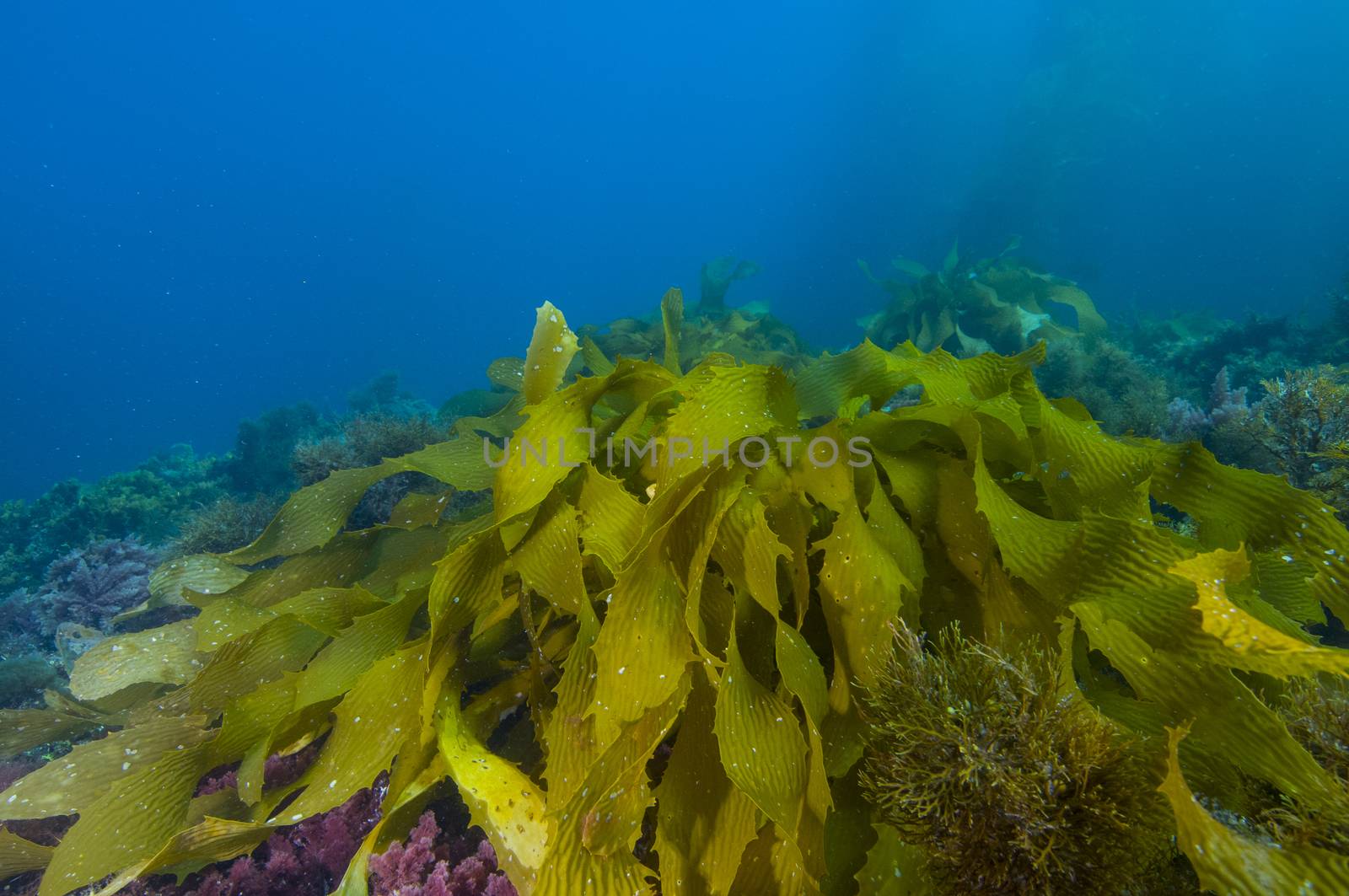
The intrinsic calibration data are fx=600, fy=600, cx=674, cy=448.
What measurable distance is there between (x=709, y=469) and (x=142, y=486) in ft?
24.2

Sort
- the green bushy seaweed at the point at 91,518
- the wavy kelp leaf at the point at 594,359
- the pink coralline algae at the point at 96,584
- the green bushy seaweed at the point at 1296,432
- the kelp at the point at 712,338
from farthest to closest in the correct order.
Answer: the green bushy seaweed at the point at 91,518, the kelp at the point at 712,338, the pink coralline algae at the point at 96,584, the green bushy seaweed at the point at 1296,432, the wavy kelp leaf at the point at 594,359

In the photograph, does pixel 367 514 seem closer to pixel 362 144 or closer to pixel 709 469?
pixel 709 469

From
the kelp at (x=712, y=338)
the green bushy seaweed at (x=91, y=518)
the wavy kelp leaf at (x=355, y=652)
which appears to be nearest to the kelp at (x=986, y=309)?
the kelp at (x=712, y=338)

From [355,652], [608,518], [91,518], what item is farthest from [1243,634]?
[91,518]

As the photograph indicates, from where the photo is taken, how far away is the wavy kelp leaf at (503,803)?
956mm

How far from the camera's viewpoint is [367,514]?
8.79 feet

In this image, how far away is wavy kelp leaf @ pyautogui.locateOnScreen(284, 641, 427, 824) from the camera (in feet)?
3.64

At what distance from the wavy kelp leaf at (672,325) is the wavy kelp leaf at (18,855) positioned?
5.95ft

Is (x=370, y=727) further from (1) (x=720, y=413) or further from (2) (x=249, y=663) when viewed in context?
(1) (x=720, y=413)

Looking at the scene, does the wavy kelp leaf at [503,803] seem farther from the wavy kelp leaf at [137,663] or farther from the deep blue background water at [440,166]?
the deep blue background water at [440,166]

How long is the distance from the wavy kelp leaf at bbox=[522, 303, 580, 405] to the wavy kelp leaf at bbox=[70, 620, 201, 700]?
1090mm

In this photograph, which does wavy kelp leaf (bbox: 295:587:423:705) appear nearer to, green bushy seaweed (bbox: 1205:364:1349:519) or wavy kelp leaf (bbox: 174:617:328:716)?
wavy kelp leaf (bbox: 174:617:328:716)

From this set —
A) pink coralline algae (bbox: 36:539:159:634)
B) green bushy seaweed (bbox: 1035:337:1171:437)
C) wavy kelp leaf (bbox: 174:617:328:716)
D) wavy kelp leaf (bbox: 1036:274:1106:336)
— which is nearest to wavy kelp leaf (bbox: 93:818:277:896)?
wavy kelp leaf (bbox: 174:617:328:716)

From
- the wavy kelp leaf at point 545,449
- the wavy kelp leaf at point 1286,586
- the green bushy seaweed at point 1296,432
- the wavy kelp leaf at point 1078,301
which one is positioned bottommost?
the green bushy seaweed at point 1296,432
